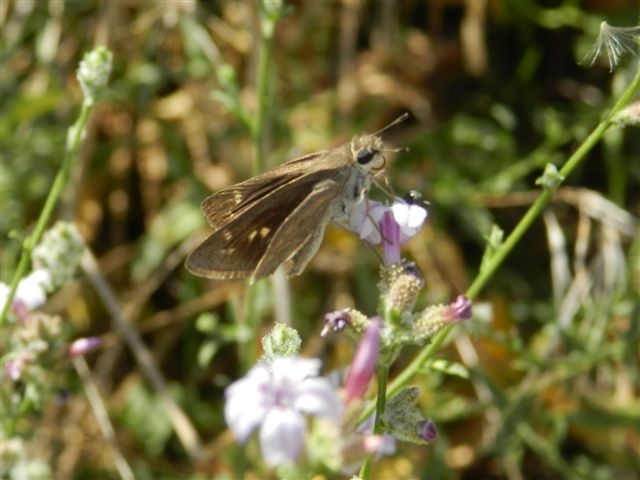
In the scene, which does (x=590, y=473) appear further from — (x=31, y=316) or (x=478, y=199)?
(x=31, y=316)

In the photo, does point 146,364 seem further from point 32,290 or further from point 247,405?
point 247,405

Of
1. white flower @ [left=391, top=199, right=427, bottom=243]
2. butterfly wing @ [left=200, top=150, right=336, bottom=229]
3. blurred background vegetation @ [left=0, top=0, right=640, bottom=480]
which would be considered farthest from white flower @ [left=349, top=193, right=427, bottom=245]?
blurred background vegetation @ [left=0, top=0, right=640, bottom=480]

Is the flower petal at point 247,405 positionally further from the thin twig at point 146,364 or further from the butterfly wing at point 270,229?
the thin twig at point 146,364

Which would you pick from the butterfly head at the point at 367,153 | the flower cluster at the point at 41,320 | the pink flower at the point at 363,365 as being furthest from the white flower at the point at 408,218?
the flower cluster at the point at 41,320

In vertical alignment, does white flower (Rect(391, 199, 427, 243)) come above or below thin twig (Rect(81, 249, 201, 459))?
above

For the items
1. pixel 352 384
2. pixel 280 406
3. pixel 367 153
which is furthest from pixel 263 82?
pixel 280 406

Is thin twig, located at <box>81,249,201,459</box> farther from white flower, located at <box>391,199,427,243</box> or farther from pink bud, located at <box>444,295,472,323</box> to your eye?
pink bud, located at <box>444,295,472,323</box>
